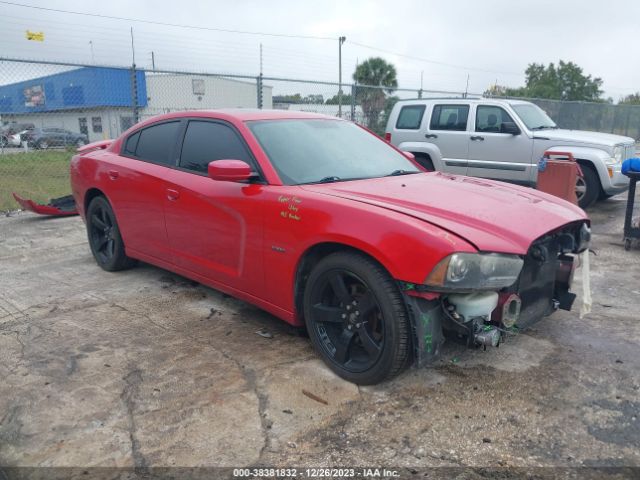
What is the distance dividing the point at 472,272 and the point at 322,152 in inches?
63.6

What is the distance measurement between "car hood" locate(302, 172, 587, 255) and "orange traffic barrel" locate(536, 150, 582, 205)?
12.5 feet

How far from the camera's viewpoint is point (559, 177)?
7.30m

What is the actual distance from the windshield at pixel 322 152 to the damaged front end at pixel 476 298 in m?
1.21

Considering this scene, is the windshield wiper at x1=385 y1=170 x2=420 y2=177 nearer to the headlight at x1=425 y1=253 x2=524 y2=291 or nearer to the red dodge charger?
the red dodge charger

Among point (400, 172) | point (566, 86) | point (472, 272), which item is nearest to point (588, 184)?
point (400, 172)

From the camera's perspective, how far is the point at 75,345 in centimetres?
370

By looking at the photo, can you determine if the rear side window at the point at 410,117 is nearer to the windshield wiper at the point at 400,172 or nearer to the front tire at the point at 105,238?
the windshield wiper at the point at 400,172

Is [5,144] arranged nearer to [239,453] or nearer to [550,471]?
[239,453]

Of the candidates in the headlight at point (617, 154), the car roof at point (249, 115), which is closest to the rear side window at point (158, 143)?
the car roof at point (249, 115)

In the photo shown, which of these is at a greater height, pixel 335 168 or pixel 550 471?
pixel 335 168

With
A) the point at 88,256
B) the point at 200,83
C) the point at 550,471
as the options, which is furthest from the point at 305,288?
the point at 200,83

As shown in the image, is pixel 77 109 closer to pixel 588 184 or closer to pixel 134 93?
pixel 134 93

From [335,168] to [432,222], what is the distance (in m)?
1.13

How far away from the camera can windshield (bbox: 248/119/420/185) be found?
12.1ft
